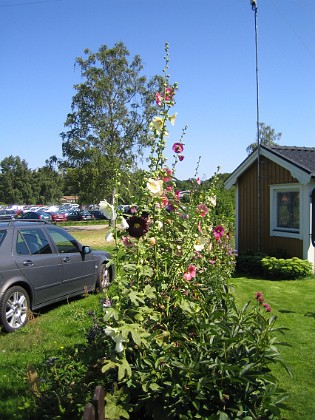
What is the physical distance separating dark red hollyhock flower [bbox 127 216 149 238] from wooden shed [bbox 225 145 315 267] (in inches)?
309

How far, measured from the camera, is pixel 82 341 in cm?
523

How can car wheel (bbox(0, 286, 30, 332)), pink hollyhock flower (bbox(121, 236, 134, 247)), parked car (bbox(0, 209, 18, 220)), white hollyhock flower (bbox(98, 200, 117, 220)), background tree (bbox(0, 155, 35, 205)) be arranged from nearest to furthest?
white hollyhock flower (bbox(98, 200, 117, 220)), pink hollyhock flower (bbox(121, 236, 134, 247)), car wheel (bbox(0, 286, 30, 332)), parked car (bbox(0, 209, 18, 220)), background tree (bbox(0, 155, 35, 205))

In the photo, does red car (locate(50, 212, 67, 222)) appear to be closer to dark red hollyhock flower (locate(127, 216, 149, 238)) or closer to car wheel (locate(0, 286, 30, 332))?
car wheel (locate(0, 286, 30, 332))

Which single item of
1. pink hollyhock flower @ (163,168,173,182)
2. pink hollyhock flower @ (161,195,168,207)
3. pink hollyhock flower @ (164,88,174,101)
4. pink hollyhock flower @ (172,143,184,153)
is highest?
pink hollyhock flower @ (164,88,174,101)

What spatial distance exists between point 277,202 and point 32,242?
7.21 m

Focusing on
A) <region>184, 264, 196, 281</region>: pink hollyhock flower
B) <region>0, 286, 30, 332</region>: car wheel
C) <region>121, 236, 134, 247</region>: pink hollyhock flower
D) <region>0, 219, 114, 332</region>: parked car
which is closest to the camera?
<region>121, 236, 134, 247</region>: pink hollyhock flower

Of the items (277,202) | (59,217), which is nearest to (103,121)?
(59,217)

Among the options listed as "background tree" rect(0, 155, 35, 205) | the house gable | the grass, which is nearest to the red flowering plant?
the grass

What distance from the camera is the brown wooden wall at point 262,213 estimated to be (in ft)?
36.6

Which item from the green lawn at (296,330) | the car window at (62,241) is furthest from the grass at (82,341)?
the car window at (62,241)

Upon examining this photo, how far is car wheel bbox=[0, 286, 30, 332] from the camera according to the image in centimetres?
577

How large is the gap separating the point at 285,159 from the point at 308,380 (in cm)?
742

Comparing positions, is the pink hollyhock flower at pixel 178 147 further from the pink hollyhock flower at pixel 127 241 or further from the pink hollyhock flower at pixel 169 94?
the pink hollyhock flower at pixel 127 241

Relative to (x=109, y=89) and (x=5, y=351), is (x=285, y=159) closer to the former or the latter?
(x=5, y=351)
